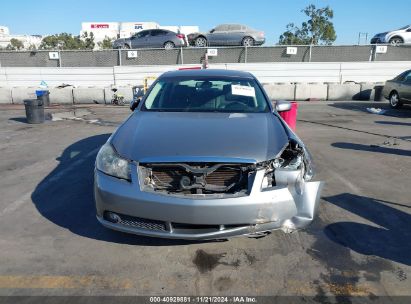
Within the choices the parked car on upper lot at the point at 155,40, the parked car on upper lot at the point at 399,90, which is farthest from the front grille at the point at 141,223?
the parked car on upper lot at the point at 155,40

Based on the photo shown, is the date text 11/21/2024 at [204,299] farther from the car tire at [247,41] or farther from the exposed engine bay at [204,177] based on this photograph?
the car tire at [247,41]

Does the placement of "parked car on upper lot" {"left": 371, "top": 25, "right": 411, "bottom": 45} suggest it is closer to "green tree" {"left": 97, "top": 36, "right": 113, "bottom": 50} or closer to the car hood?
the car hood

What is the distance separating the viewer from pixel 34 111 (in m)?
10.1

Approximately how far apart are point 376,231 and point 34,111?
9.36 m

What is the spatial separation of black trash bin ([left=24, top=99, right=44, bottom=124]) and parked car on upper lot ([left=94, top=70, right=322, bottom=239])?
7.73 m

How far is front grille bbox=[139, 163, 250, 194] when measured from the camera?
9.87ft

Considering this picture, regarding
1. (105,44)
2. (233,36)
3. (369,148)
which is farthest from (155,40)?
(105,44)

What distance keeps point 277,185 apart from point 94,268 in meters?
1.74

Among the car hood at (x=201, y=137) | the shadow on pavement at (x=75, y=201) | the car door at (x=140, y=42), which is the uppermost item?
the car door at (x=140, y=42)

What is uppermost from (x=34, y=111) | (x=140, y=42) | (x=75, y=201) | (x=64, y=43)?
(x=64, y=43)

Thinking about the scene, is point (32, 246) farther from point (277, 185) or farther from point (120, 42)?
point (120, 42)

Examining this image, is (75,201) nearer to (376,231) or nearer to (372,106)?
(376,231)

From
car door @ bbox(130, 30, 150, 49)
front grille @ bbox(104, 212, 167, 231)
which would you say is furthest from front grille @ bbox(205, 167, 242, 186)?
car door @ bbox(130, 30, 150, 49)

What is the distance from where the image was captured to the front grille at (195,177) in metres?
3.01
